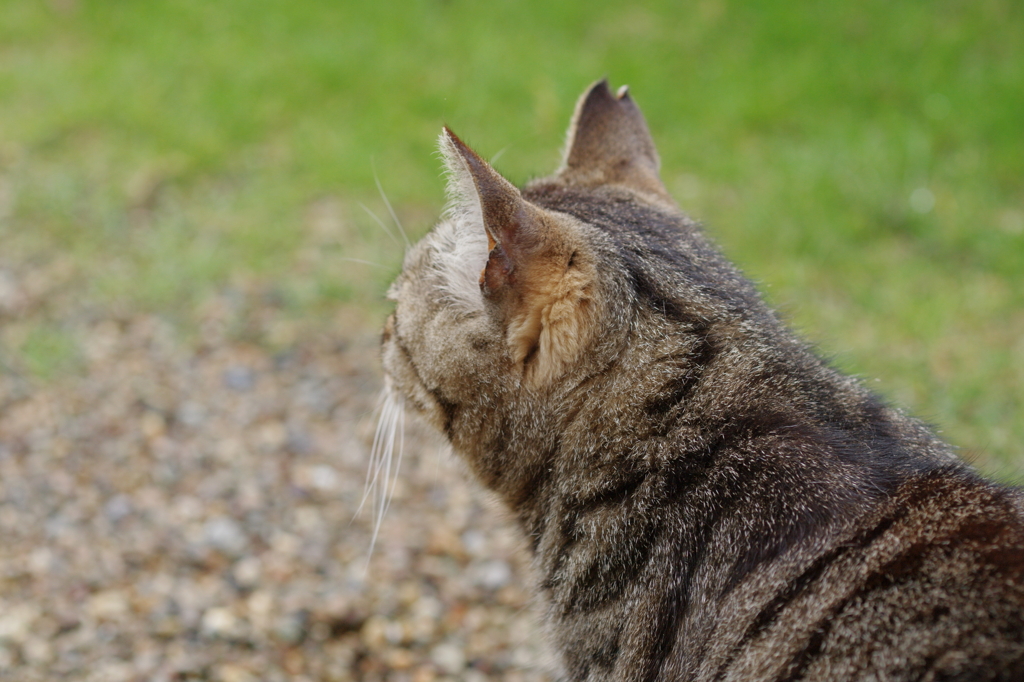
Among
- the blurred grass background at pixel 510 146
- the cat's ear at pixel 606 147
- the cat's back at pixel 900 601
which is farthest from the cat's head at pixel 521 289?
the blurred grass background at pixel 510 146

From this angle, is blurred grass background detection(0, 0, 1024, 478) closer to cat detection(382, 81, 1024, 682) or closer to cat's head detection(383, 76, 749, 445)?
cat's head detection(383, 76, 749, 445)

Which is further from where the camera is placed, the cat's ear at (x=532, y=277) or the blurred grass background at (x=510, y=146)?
the blurred grass background at (x=510, y=146)

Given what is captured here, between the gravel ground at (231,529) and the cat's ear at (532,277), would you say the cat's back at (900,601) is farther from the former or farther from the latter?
the gravel ground at (231,529)

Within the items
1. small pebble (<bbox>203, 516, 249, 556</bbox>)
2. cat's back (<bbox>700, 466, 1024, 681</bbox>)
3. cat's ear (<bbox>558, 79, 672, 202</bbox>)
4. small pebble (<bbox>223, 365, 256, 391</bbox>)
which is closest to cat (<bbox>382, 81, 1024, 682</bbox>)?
cat's back (<bbox>700, 466, 1024, 681</bbox>)

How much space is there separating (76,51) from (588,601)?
5715mm

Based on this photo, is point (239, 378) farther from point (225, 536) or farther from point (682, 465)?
point (682, 465)

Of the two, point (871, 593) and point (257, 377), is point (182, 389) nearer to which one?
point (257, 377)

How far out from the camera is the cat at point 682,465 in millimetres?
1340

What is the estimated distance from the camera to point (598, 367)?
1675 millimetres

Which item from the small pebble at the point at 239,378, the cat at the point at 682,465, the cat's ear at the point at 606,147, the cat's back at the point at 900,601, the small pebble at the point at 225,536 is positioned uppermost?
the small pebble at the point at 239,378

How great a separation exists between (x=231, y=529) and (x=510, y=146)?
2126 millimetres

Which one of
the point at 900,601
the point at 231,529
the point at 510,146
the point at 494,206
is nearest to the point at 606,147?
the point at 494,206

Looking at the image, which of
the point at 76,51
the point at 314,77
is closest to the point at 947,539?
the point at 314,77

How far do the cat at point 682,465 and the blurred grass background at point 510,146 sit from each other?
1.61m
